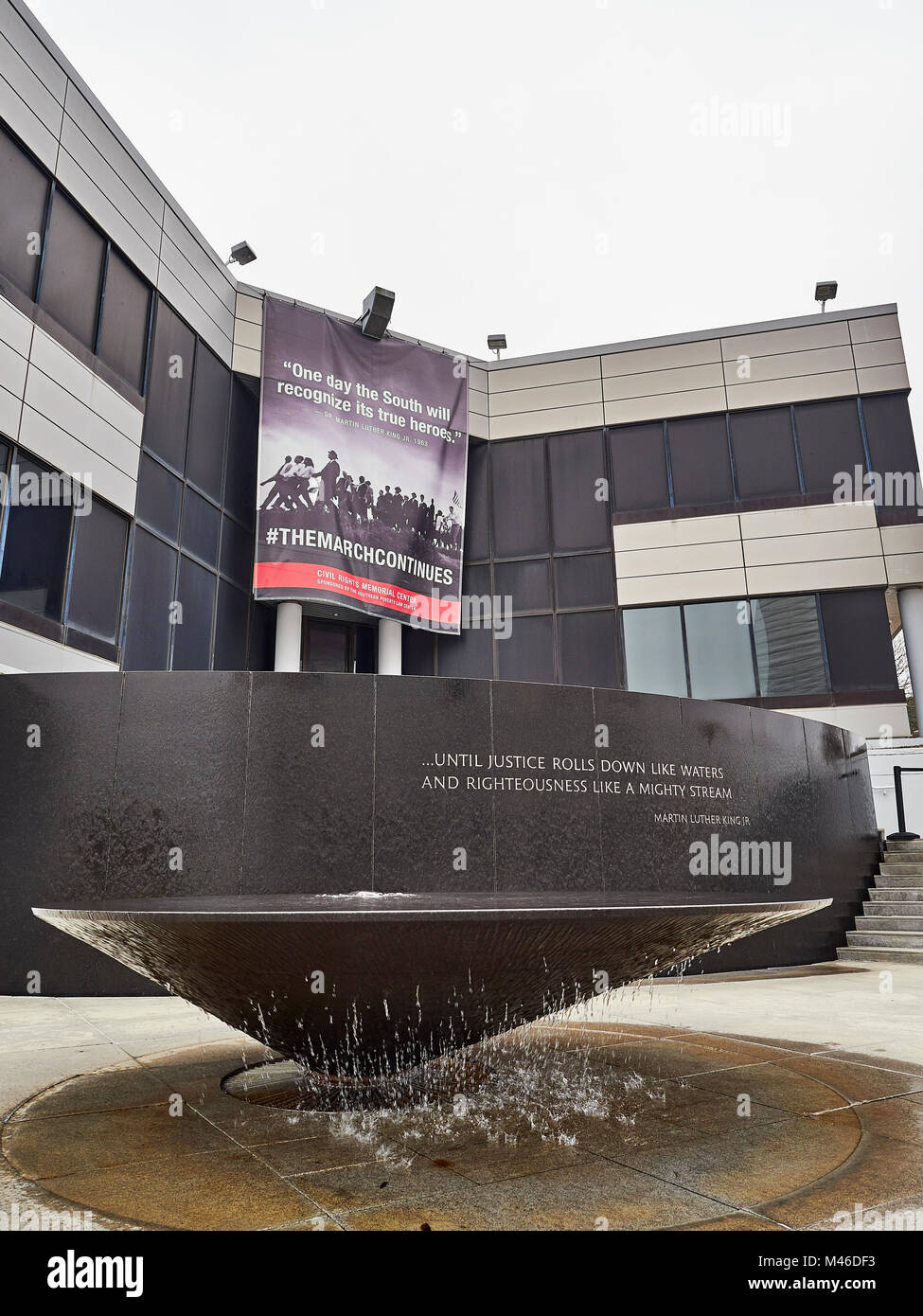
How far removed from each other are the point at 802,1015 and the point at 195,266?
651 inches

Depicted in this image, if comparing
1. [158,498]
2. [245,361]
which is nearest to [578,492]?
[245,361]

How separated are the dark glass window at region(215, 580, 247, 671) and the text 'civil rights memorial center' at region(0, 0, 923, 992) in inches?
3.2

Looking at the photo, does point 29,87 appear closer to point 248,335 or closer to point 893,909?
point 248,335

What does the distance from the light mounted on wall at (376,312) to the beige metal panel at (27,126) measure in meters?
6.84

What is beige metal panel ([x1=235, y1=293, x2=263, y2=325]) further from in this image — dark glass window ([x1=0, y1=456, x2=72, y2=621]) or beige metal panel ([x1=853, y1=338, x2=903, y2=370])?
beige metal panel ([x1=853, y1=338, x2=903, y2=370])

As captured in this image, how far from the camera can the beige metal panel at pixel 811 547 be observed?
18.2 m

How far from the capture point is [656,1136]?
3436 mm

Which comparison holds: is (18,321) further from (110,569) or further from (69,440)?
(110,569)

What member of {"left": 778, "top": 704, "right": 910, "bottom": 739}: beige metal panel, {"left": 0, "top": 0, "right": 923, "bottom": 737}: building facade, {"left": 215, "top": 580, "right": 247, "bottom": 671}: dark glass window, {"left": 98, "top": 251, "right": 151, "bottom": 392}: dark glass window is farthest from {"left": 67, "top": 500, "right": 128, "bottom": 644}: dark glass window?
{"left": 778, "top": 704, "right": 910, "bottom": 739}: beige metal panel

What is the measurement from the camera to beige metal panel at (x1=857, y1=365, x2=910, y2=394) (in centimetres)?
1873

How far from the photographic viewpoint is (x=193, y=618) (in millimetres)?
15938

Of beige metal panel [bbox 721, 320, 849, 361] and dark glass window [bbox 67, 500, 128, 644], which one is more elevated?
beige metal panel [bbox 721, 320, 849, 361]

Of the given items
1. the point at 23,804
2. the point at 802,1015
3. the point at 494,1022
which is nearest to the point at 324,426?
the point at 23,804

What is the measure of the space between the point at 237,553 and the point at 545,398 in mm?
8393
